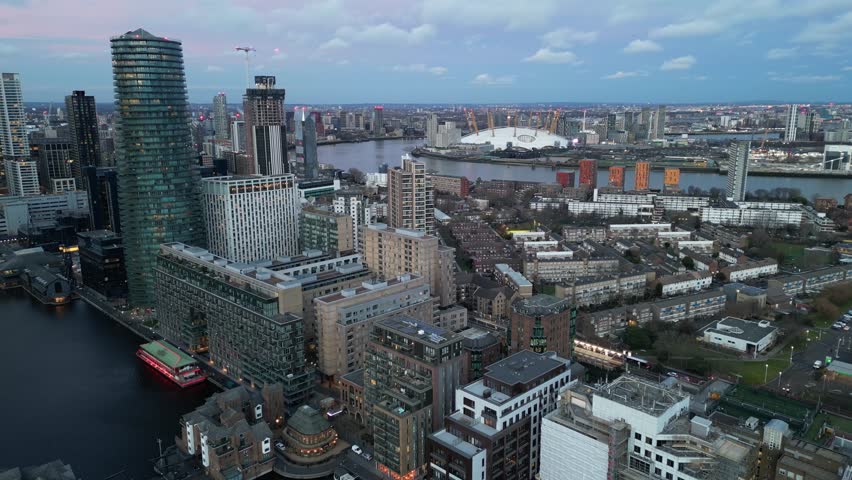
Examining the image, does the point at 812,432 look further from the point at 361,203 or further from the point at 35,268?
the point at 35,268

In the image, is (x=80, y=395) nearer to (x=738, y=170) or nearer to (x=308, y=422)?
(x=308, y=422)

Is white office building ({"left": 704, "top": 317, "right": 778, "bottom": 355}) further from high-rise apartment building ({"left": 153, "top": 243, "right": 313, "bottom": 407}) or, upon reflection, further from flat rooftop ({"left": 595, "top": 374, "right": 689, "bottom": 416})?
high-rise apartment building ({"left": 153, "top": 243, "right": 313, "bottom": 407})

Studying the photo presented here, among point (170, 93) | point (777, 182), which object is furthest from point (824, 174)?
point (170, 93)

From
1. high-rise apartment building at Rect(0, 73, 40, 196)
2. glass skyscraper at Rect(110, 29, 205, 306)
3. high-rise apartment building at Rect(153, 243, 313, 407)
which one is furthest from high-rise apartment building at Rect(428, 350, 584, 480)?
high-rise apartment building at Rect(0, 73, 40, 196)

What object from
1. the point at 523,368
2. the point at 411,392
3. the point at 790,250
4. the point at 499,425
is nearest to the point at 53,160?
the point at 411,392

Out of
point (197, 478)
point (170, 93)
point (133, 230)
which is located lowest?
point (197, 478)

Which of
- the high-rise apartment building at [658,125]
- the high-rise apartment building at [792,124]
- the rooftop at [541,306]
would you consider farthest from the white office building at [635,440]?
the high-rise apartment building at [792,124]

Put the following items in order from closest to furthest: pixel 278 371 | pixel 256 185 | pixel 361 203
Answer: pixel 278 371, pixel 256 185, pixel 361 203

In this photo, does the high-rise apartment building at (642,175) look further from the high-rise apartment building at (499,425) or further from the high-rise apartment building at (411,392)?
the high-rise apartment building at (411,392)
